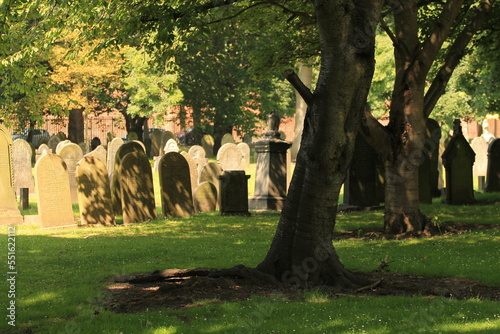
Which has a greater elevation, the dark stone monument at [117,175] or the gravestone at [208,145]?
the gravestone at [208,145]

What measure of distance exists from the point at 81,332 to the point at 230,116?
35920 millimetres

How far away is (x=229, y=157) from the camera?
1152 inches

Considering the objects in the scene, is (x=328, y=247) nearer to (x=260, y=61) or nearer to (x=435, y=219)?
(x=435, y=219)

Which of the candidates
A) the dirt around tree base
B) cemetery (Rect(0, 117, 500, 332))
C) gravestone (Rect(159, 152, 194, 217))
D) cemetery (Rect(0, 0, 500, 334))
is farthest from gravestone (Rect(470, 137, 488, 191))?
the dirt around tree base

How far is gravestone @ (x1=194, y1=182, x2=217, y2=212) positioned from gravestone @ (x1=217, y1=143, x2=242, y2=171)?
8.69 meters

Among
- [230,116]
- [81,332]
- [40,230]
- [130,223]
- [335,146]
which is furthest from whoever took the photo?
[230,116]

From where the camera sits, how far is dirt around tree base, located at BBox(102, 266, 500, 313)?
26.0 feet

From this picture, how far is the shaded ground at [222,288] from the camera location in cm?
795

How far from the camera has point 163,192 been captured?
1806cm

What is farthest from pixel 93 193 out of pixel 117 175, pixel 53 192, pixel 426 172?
pixel 426 172

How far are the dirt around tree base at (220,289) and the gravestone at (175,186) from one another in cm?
863

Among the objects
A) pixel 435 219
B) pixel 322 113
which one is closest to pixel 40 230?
pixel 435 219

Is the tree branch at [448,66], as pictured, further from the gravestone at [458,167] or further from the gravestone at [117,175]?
the gravestone at [117,175]

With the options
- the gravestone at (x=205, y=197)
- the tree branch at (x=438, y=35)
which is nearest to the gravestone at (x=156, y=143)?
the gravestone at (x=205, y=197)
